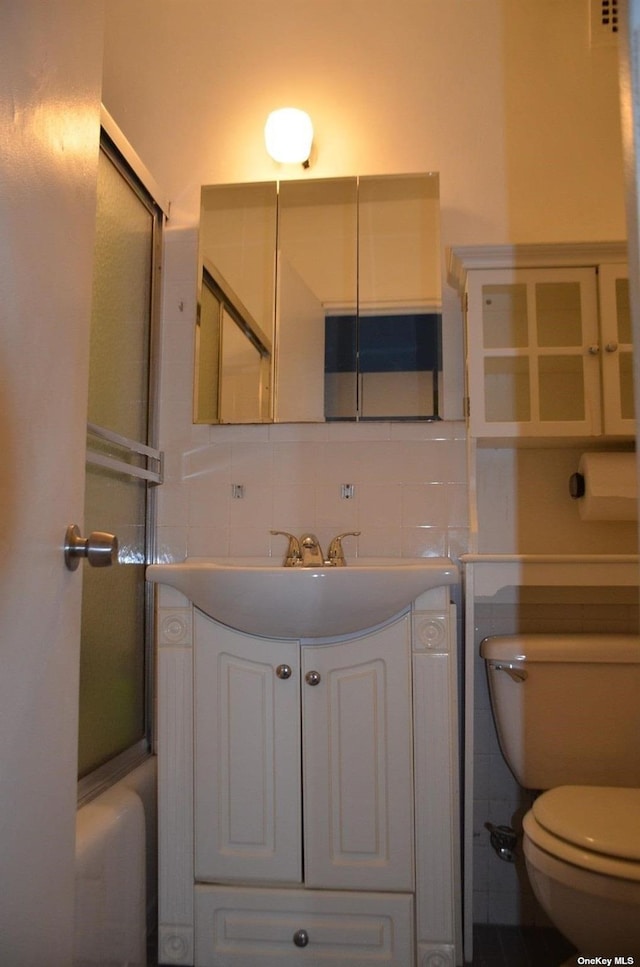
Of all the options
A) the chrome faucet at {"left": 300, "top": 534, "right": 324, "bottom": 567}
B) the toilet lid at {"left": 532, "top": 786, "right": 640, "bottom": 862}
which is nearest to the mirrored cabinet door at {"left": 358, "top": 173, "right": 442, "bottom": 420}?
the chrome faucet at {"left": 300, "top": 534, "right": 324, "bottom": 567}

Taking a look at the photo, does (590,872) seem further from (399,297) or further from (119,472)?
(399,297)

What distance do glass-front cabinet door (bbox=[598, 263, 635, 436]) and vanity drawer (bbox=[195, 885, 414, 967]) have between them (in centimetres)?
115

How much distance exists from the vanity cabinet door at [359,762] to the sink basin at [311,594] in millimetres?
70

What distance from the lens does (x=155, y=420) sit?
75.4 inches

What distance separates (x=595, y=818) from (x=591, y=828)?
0.05 metres

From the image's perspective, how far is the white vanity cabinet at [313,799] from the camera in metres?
1.38

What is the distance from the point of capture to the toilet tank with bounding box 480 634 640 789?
1517 mm

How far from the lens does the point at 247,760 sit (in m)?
1.42

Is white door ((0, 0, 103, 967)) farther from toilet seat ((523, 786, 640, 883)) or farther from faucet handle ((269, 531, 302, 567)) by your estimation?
faucet handle ((269, 531, 302, 567))

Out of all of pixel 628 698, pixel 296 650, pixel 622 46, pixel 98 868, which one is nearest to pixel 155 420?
pixel 296 650

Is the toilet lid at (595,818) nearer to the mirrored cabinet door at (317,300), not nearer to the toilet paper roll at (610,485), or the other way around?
the toilet paper roll at (610,485)

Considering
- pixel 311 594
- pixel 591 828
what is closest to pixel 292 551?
pixel 311 594

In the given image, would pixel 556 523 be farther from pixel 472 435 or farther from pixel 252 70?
pixel 252 70

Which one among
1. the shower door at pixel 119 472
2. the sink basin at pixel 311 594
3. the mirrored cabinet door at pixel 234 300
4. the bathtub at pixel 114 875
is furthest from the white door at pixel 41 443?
the mirrored cabinet door at pixel 234 300
